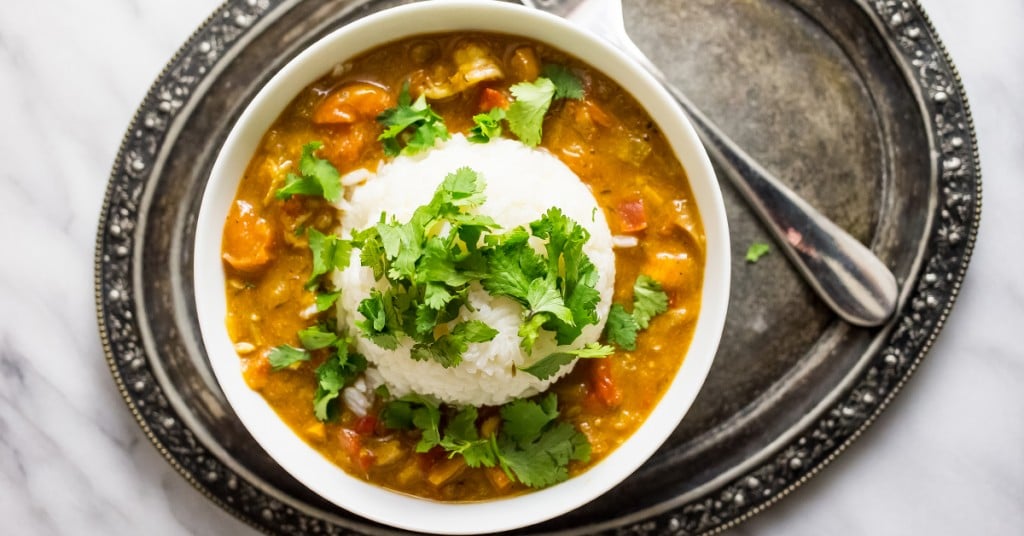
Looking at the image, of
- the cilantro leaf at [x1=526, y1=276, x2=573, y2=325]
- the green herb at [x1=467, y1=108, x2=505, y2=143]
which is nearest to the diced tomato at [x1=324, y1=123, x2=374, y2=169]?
the green herb at [x1=467, y1=108, x2=505, y2=143]

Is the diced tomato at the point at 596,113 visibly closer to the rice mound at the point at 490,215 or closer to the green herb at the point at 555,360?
the rice mound at the point at 490,215

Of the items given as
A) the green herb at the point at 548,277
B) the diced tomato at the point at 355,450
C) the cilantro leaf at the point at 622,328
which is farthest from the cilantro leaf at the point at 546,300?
the diced tomato at the point at 355,450

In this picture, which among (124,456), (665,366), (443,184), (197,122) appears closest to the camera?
(443,184)

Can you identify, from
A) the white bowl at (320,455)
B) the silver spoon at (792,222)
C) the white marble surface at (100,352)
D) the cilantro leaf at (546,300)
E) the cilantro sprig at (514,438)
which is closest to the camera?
the cilantro leaf at (546,300)

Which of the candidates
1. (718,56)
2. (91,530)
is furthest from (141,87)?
(718,56)

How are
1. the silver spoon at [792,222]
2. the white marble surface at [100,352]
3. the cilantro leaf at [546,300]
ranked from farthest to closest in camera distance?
the white marble surface at [100,352] → the silver spoon at [792,222] → the cilantro leaf at [546,300]

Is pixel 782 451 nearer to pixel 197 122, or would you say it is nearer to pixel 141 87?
pixel 197 122

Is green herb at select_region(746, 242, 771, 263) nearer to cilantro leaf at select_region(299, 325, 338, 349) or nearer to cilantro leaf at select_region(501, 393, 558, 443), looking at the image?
cilantro leaf at select_region(501, 393, 558, 443)
